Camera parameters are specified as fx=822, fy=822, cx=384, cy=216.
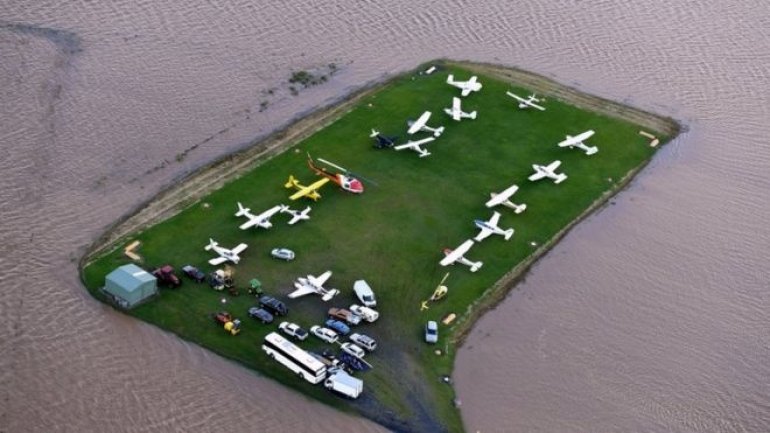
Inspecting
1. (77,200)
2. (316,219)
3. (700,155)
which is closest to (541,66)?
(700,155)

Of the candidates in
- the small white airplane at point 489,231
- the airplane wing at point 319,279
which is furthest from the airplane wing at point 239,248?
the small white airplane at point 489,231

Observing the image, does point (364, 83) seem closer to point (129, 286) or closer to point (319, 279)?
point (319, 279)

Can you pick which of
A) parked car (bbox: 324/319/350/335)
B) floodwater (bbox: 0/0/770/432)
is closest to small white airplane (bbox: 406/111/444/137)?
floodwater (bbox: 0/0/770/432)

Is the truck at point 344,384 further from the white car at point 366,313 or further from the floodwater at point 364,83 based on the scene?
the white car at point 366,313

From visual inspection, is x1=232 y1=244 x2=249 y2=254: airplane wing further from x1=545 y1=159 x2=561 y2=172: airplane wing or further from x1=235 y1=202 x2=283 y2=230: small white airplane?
x1=545 y1=159 x2=561 y2=172: airplane wing

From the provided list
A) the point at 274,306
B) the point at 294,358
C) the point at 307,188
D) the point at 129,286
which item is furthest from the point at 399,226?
the point at 129,286

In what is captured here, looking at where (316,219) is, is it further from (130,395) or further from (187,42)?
(187,42)
